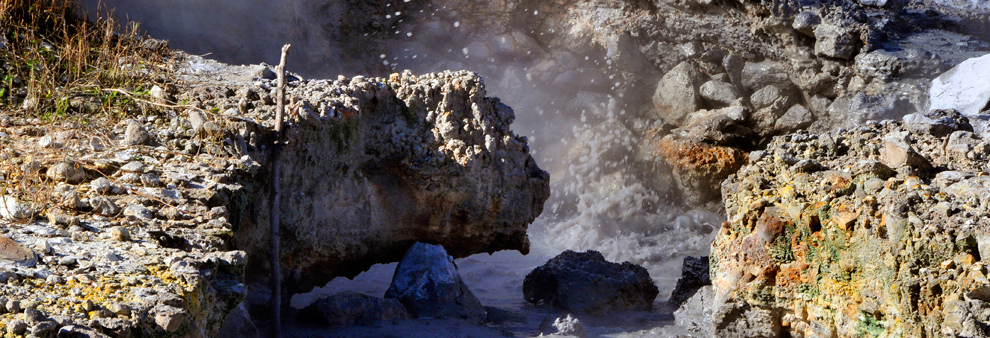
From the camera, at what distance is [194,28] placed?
730 centimetres

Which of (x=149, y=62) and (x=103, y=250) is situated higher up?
(x=149, y=62)

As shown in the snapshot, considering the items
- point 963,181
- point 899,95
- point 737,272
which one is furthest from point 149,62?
point 899,95

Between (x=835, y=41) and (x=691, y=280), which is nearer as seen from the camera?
(x=691, y=280)

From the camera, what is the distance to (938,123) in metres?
3.96

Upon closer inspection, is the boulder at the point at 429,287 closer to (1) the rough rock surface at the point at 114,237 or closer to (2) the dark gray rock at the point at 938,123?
(1) the rough rock surface at the point at 114,237

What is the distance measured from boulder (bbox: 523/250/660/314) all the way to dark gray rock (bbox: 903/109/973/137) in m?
2.15

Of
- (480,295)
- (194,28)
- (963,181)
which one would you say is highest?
(194,28)

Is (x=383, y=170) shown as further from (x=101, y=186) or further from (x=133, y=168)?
(x=101, y=186)

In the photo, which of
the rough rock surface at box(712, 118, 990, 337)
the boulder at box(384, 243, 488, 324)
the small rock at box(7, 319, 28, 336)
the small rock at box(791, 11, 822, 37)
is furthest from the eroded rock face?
the small rock at box(791, 11, 822, 37)

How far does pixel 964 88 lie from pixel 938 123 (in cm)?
403

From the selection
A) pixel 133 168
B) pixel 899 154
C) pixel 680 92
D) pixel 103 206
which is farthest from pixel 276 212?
pixel 680 92

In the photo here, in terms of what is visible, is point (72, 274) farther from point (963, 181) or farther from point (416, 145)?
point (963, 181)

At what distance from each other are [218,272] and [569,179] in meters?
6.48

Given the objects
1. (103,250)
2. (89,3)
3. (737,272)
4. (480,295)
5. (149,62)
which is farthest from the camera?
(89,3)
